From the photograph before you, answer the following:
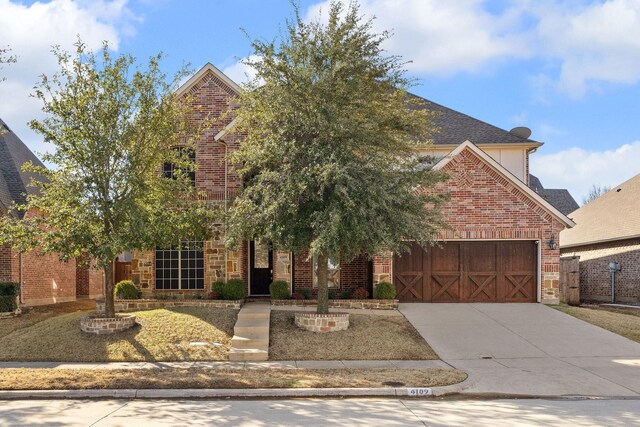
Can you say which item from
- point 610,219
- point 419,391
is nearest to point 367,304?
point 419,391

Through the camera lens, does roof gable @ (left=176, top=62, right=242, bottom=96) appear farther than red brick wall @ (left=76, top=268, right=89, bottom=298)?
No

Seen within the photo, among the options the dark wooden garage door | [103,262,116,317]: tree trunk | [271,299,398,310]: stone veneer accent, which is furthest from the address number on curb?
the dark wooden garage door

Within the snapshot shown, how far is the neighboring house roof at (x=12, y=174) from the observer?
66.2 ft

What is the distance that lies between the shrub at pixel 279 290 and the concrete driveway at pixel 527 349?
155 inches

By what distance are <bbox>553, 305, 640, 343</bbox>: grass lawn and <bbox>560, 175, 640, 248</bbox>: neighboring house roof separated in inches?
221

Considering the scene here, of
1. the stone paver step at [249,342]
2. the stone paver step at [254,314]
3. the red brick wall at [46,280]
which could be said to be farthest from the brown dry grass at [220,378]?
the red brick wall at [46,280]

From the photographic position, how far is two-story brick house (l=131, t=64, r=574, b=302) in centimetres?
1897

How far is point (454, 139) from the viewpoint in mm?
22578

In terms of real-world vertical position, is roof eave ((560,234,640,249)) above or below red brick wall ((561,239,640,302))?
above

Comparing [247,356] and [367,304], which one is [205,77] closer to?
[367,304]

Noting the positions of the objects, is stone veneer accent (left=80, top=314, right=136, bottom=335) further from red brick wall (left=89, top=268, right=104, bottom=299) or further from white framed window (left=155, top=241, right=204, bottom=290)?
red brick wall (left=89, top=268, right=104, bottom=299)

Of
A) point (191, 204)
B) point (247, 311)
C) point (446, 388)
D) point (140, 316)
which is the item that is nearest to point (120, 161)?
point (191, 204)

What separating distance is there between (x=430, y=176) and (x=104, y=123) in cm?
871

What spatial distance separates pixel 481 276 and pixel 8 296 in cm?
1610
